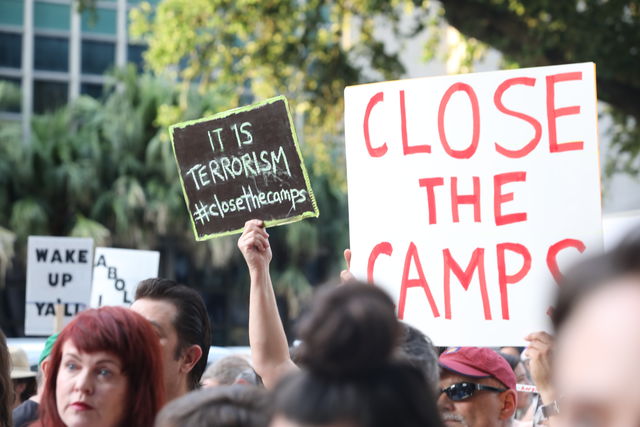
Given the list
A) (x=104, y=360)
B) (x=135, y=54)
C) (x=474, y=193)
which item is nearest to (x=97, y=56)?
(x=135, y=54)

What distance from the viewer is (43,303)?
A: 25.6 ft

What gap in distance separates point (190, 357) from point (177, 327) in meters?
0.10

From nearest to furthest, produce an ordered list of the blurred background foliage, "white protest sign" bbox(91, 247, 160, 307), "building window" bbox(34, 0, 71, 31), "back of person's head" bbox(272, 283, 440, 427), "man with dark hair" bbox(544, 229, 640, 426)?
"man with dark hair" bbox(544, 229, 640, 426)
"back of person's head" bbox(272, 283, 440, 427)
"white protest sign" bbox(91, 247, 160, 307)
the blurred background foliage
"building window" bbox(34, 0, 71, 31)

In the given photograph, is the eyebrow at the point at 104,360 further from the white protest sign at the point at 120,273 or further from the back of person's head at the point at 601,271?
the white protest sign at the point at 120,273

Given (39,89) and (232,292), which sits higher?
(39,89)

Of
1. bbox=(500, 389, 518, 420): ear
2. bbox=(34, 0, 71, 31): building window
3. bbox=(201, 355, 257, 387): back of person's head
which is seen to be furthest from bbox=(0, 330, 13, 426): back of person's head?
bbox=(34, 0, 71, 31): building window

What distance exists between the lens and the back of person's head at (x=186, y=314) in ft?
11.5

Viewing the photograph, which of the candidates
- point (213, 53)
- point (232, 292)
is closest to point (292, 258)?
point (232, 292)

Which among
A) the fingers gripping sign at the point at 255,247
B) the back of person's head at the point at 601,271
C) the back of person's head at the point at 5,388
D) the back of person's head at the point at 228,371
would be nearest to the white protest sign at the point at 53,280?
the back of person's head at the point at 228,371

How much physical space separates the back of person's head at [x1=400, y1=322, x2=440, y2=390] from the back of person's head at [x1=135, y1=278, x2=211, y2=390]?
114cm

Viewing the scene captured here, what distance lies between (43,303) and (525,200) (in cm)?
511

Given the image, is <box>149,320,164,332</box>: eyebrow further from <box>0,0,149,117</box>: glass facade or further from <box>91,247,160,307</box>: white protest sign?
<box>0,0,149,117</box>: glass facade

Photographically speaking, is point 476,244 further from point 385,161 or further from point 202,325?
point 202,325

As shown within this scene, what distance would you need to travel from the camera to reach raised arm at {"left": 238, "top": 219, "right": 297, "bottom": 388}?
122 inches
